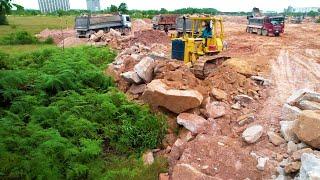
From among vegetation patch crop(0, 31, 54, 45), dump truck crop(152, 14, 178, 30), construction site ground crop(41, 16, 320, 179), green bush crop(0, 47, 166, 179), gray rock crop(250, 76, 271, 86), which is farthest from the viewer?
dump truck crop(152, 14, 178, 30)

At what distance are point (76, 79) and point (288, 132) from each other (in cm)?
712

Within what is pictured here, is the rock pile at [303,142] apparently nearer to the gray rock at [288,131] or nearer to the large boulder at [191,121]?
the gray rock at [288,131]

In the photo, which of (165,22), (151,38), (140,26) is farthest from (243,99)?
(140,26)

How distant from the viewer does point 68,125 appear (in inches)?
354

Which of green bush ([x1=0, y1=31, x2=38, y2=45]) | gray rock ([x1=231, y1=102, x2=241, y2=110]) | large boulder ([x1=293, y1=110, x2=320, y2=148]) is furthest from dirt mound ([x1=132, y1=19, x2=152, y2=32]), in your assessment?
large boulder ([x1=293, y1=110, x2=320, y2=148])

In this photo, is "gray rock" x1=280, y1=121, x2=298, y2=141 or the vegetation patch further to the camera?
the vegetation patch

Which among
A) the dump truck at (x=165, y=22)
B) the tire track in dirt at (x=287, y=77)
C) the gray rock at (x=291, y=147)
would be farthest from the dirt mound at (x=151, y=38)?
the gray rock at (x=291, y=147)

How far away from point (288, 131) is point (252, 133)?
0.81 metres

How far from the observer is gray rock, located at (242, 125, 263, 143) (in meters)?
A: 8.05

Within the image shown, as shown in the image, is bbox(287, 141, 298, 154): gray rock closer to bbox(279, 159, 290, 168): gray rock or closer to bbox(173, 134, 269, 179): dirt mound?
bbox(279, 159, 290, 168): gray rock

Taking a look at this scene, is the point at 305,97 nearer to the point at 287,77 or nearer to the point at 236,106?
the point at 236,106

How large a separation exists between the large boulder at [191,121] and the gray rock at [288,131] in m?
1.96

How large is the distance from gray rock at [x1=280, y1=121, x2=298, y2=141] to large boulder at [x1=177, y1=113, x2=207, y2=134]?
6.42ft

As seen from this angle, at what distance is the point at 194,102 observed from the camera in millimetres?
9422
